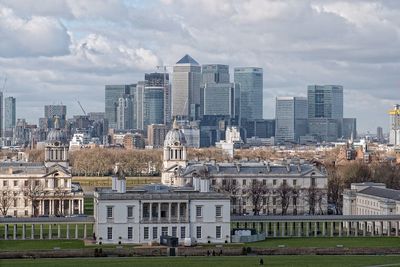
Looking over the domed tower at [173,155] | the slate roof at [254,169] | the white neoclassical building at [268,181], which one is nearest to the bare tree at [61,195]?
the white neoclassical building at [268,181]

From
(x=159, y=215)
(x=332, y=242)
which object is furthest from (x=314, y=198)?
(x=332, y=242)

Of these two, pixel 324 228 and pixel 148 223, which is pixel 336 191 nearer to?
pixel 324 228

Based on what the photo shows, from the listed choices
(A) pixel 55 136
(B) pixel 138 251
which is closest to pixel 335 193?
(A) pixel 55 136

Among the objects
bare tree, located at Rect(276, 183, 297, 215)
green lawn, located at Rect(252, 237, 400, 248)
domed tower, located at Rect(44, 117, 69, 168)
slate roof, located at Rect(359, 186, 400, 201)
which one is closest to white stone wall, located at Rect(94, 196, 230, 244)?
green lawn, located at Rect(252, 237, 400, 248)

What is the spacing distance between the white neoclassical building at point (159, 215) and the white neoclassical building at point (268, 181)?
29.7 meters

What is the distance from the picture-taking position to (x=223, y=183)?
404 feet

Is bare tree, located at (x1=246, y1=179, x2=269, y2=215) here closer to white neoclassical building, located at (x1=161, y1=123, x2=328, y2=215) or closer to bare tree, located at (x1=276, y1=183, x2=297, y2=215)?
white neoclassical building, located at (x1=161, y1=123, x2=328, y2=215)

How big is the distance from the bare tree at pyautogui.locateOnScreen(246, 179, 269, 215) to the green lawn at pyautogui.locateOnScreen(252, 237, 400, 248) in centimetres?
2663

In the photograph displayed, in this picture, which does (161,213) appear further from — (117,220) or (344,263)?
(344,263)

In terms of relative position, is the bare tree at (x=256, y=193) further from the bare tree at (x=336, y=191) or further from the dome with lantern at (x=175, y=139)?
the dome with lantern at (x=175, y=139)

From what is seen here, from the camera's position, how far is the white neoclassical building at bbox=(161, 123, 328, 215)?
119 m

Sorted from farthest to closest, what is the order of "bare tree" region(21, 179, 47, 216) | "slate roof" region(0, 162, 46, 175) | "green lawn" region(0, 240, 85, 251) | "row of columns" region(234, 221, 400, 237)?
"slate roof" region(0, 162, 46, 175)
"bare tree" region(21, 179, 47, 216)
"row of columns" region(234, 221, 400, 237)
"green lawn" region(0, 240, 85, 251)

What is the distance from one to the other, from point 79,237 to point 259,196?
32652mm

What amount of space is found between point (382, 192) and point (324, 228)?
15567mm
